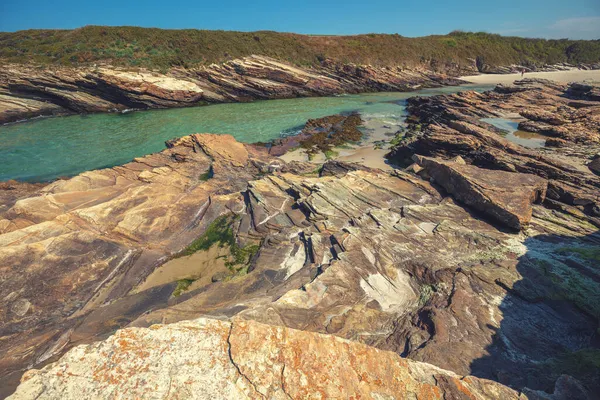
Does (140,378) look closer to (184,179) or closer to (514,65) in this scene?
(184,179)

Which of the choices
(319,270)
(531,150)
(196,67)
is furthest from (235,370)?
(196,67)

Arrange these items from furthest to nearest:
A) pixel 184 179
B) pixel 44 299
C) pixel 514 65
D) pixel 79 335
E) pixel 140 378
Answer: pixel 514 65
pixel 184 179
pixel 44 299
pixel 79 335
pixel 140 378

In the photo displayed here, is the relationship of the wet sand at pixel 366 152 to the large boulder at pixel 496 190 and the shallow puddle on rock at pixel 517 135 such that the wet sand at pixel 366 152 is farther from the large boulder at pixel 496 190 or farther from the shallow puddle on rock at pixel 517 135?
the shallow puddle on rock at pixel 517 135

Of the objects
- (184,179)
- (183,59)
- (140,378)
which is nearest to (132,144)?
(184,179)

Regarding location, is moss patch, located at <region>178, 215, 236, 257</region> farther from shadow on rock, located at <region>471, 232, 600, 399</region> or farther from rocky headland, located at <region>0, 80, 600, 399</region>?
shadow on rock, located at <region>471, 232, 600, 399</region>

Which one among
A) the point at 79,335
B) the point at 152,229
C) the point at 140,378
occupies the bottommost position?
the point at 79,335

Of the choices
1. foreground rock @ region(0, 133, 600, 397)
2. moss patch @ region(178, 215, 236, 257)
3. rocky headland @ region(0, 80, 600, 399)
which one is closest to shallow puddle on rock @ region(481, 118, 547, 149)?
rocky headland @ region(0, 80, 600, 399)

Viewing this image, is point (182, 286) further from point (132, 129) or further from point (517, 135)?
point (132, 129)
